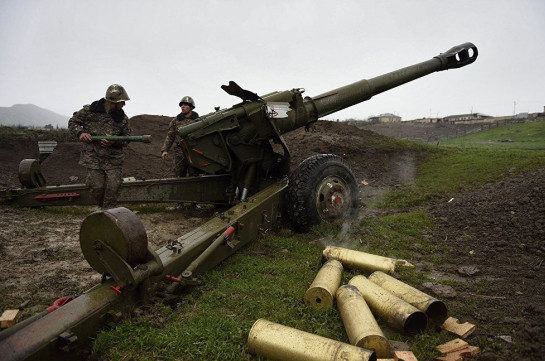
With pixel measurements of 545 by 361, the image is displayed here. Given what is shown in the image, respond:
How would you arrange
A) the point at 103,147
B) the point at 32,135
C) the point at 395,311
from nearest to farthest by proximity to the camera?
the point at 395,311
the point at 103,147
the point at 32,135

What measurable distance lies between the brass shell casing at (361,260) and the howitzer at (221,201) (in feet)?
3.28

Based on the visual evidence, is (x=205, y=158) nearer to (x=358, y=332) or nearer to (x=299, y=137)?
(x=358, y=332)

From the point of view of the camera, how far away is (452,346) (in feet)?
8.64

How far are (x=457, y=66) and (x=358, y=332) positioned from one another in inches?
245

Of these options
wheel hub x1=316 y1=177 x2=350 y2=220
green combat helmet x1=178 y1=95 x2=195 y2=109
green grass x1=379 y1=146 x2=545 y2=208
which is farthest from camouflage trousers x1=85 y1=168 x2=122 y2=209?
green grass x1=379 y1=146 x2=545 y2=208

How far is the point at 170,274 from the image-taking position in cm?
318

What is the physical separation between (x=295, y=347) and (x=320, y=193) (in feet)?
9.55

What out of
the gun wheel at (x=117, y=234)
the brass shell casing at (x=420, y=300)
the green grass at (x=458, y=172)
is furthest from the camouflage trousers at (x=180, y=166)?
the brass shell casing at (x=420, y=300)

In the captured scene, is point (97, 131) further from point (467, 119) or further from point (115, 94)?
point (467, 119)

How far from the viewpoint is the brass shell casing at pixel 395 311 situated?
2.88 metres

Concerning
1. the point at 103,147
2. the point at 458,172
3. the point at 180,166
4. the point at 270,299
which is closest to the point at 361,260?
the point at 270,299

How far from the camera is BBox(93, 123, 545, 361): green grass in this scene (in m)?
2.60

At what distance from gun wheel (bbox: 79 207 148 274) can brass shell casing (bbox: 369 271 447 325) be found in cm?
214

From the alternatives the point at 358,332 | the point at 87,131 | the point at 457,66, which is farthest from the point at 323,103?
the point at 358,332
